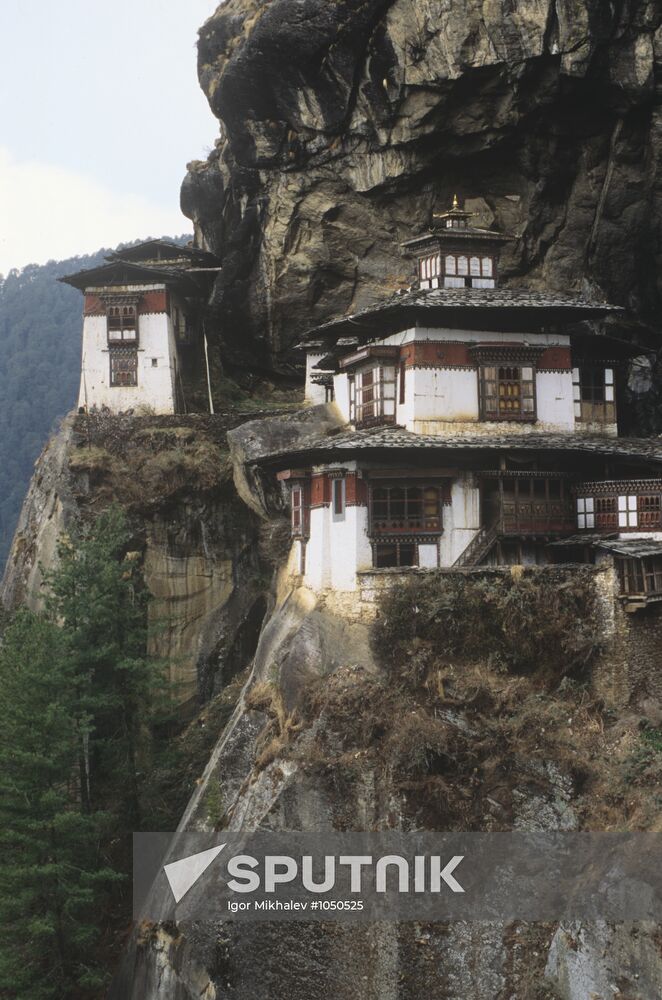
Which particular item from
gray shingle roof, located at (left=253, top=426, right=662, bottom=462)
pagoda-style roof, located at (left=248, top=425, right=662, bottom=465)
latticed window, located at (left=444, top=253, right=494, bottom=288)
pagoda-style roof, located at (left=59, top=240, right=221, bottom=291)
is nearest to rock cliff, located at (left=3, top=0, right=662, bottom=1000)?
pagoda-style roof, located at (left=59, top=240, right=221, bottom=291)

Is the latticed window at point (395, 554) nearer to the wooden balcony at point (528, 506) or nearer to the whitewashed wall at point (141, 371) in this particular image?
the wooden balcony at point (528, 506)

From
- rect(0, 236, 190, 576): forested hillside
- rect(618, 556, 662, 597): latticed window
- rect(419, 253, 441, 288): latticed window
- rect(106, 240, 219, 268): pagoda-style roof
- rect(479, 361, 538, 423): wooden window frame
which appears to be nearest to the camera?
rect(618, 556, 662, 597): latticed window

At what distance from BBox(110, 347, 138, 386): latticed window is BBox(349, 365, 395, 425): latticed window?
604 inches

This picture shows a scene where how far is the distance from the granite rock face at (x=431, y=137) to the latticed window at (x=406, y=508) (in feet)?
48.9

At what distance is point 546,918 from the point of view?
27172 millimetres

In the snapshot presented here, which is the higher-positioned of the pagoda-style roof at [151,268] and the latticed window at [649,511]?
the pagoda-style roof at [151,268]

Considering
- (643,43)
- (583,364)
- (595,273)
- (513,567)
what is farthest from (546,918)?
(643,43)

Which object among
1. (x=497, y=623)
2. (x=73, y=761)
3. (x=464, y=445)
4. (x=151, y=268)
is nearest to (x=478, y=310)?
(x=464, y=445)

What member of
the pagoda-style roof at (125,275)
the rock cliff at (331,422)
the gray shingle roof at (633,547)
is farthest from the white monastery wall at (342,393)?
the pagoda-style roof at (125,275)

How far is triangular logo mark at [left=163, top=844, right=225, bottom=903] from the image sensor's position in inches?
1260

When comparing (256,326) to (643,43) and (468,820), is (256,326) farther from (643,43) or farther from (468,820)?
(468,820)

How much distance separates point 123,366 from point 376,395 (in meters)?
17.2

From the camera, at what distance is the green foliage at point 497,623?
3194cm

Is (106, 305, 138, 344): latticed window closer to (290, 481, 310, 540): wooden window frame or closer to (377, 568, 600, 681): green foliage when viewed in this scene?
(290, 481, 310, 540): wooden window frame
